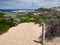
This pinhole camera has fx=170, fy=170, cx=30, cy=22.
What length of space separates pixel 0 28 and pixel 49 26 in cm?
610

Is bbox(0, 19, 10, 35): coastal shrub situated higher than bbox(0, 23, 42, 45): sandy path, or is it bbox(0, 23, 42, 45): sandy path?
bbox(0, 19, 10, 35): coastal shrub

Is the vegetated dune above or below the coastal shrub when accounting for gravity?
below

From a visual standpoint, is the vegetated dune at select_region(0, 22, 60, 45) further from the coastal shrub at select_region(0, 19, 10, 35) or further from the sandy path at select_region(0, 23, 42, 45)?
the coastal shrub at select_region(0, 19, 10, 35)

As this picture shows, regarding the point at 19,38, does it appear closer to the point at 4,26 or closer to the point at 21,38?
the point at 21,38

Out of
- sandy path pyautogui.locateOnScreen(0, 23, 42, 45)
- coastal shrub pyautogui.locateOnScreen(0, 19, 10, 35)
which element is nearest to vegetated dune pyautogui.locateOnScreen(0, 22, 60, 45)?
sandy path pyautogui.locateOnScreen(0, 23, 42, 45)

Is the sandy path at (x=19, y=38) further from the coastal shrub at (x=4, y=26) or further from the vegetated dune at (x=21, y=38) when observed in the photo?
the coastal shrub at (x=4, y=26)

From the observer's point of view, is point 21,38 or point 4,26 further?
point 4,26

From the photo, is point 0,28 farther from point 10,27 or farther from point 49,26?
point 49,26

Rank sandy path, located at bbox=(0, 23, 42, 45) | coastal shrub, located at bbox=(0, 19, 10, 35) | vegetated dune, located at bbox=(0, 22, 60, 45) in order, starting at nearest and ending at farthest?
1. vegetated dune, located at bbox=(0, 22, 60, 45)
2. sandy path, located at bbox=(0, 23, 42, 45)
3. coastal shrub, located at bbox=(0, 19, 10, 35)

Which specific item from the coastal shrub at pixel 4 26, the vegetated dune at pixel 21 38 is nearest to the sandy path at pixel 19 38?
the vegetated dune at pixel 21 38

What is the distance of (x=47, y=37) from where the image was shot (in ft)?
44.6

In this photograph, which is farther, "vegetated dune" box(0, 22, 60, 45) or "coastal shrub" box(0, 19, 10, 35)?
"coastal shrub" box(0, 19, 10, 35)

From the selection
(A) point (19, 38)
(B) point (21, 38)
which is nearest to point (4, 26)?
(A) point (19, 38)

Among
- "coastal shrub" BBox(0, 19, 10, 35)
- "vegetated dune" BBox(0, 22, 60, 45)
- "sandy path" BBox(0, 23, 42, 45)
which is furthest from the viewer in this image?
"coastal shrub" BBox(0, 19, 10, 35)
